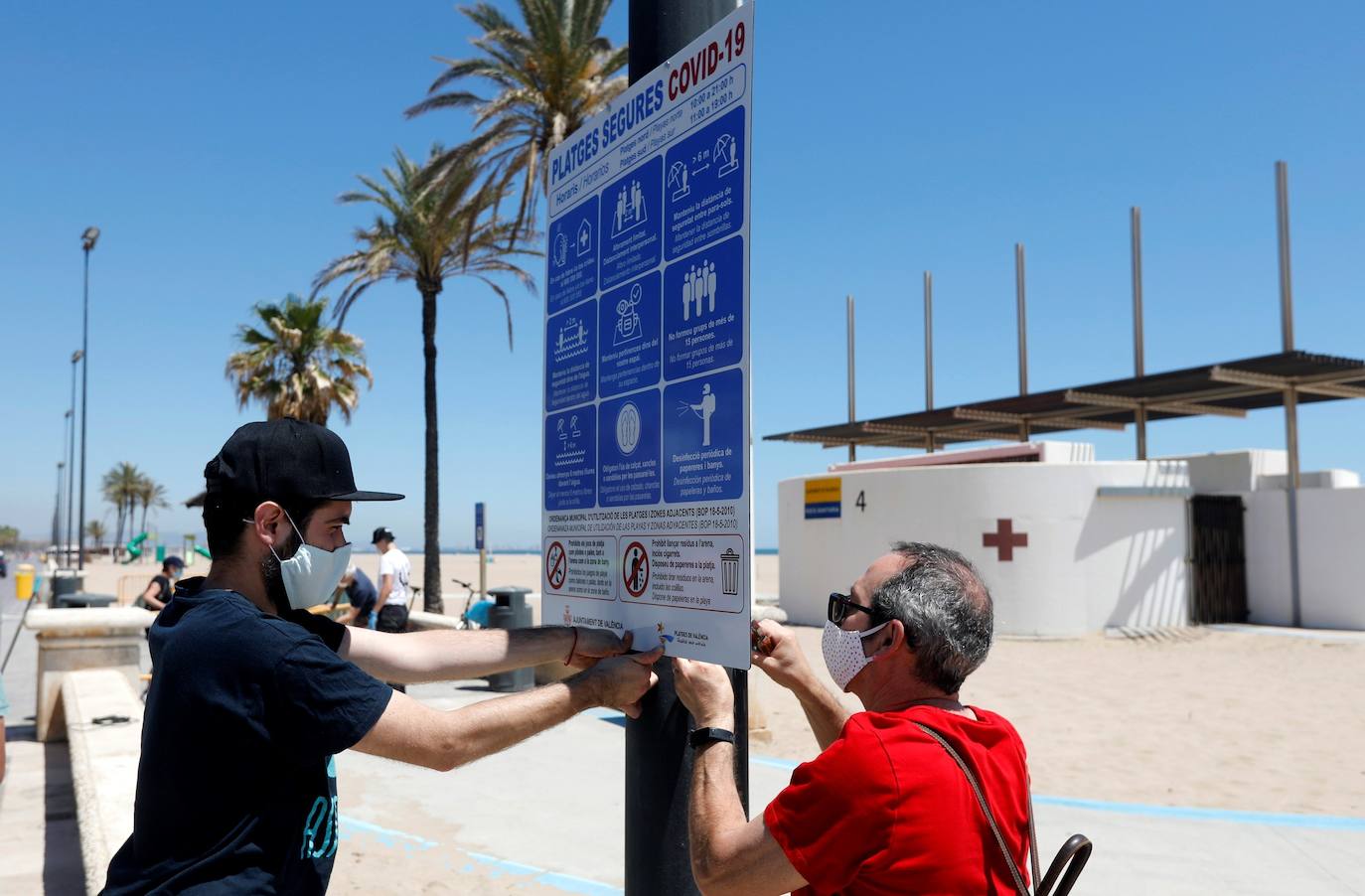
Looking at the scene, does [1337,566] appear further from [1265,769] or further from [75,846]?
[75,846]

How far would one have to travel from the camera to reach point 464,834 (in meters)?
5.76

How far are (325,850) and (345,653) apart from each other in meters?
0.67

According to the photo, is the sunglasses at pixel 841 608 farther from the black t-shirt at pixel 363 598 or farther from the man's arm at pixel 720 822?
the black t-shirt at pixel 363 598

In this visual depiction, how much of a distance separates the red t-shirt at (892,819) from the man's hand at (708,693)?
27cm

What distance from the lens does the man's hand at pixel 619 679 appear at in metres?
2.20

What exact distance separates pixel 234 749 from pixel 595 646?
2.79ft

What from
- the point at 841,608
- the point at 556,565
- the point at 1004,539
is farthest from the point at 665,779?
the point at 1004,539

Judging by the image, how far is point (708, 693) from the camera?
2.13 meters

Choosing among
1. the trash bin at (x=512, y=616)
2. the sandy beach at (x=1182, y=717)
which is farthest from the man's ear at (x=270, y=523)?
the trash bin at (x=512, y=616)

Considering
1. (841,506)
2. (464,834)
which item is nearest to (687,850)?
(464,834)

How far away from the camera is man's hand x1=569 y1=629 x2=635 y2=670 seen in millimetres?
2354

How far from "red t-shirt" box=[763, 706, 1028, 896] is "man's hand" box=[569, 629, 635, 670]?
0.60 metres

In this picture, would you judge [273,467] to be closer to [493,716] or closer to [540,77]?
[493,716]

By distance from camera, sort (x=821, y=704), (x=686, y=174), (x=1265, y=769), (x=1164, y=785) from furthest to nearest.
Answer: (x=1265, y=769) → (x=1164, y=785) → (x=821, y=704) → (x=686, y=174)
